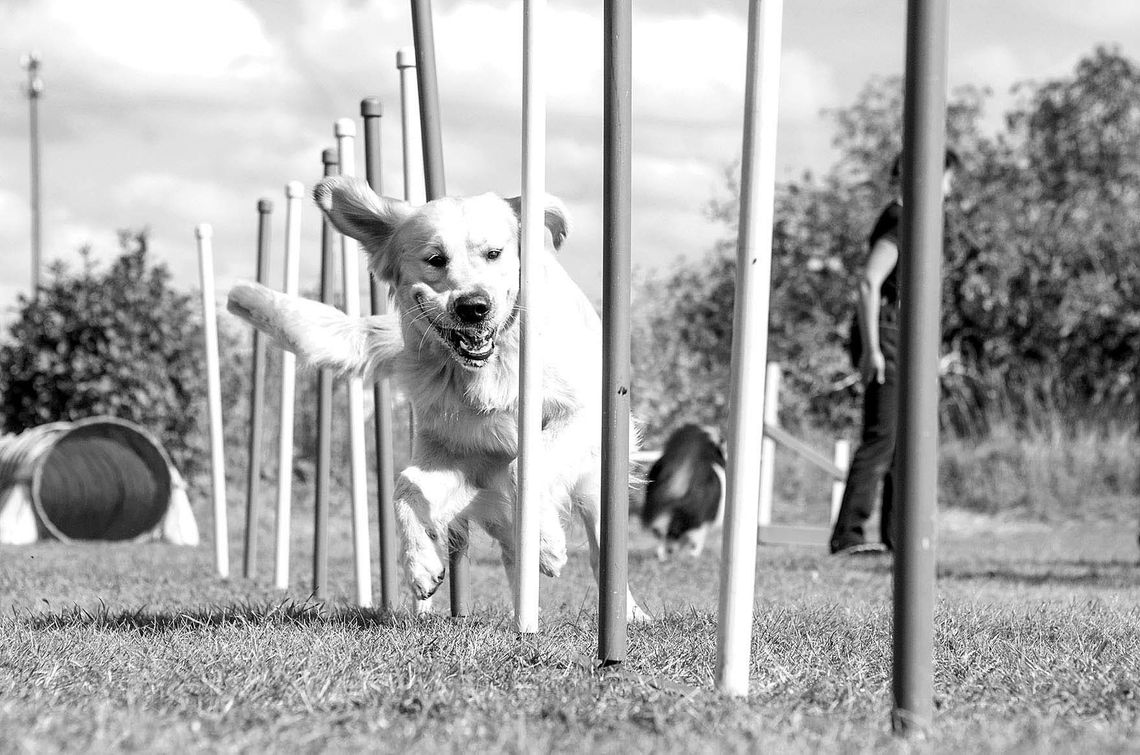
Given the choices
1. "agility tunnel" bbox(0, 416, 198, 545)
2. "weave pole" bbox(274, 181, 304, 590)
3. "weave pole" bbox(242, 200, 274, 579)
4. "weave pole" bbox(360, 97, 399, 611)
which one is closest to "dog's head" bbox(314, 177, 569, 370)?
"weave pole" bbox(360, 97, 399, 611)

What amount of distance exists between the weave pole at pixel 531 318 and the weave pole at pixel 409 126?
1.72 meters

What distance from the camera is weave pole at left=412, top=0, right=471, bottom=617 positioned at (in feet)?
13.4

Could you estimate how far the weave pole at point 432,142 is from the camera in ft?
13.4

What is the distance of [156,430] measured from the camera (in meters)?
12.8

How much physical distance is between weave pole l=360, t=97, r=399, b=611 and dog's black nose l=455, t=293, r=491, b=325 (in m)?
0.71

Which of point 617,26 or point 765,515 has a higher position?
point 617,26

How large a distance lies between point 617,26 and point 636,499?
11.1 metres

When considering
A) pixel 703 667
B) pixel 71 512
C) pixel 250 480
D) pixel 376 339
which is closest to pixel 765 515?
pixel 250 480

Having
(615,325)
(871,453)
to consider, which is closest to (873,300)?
(871,453)

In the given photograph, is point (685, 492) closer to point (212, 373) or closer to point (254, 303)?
point (212, 373)

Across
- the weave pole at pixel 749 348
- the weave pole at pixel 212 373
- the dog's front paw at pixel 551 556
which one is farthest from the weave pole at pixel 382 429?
the weave pole at pixel 749 348

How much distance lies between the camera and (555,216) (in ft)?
14.5

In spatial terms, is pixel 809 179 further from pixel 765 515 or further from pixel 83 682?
pixel 83 682

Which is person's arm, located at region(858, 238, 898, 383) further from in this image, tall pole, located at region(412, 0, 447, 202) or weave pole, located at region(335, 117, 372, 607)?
tall pole, located at region(412, 0, 447, 202)
